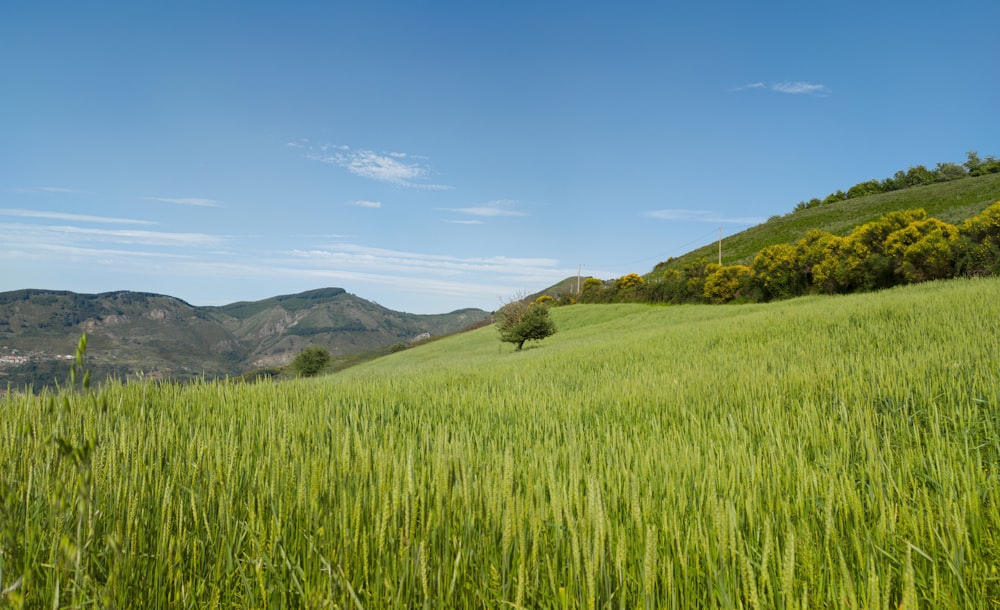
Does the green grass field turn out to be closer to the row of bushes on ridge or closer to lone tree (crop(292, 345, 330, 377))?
the row of bushes on ridge

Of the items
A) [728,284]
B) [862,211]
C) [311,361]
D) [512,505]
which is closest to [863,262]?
[728,284]

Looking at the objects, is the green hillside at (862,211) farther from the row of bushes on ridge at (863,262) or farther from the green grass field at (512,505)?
the green grass field at (512,505)

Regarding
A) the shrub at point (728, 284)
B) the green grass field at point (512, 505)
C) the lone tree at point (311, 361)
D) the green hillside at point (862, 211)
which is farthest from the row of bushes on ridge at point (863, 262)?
the lone tree at point (311, 361)

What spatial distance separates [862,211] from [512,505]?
76058mm

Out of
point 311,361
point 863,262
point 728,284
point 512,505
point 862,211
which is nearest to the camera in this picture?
point 512,505

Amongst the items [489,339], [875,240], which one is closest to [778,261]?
[875,240]

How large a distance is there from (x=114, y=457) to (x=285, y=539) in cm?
93

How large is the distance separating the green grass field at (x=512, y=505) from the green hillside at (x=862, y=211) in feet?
167

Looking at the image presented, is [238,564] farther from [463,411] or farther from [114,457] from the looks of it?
[463,411]

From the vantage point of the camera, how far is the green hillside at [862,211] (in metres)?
50.2

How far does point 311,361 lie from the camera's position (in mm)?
49312

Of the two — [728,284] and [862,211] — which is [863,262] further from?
[862,211]

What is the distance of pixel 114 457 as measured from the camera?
2.04 metres

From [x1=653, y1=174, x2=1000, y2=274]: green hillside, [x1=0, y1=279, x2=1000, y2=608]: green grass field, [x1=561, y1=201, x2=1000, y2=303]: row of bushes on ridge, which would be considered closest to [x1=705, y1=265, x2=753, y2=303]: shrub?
[x1=561, y1=201, x2=1000, y2=303]: row of bushes on ridge
